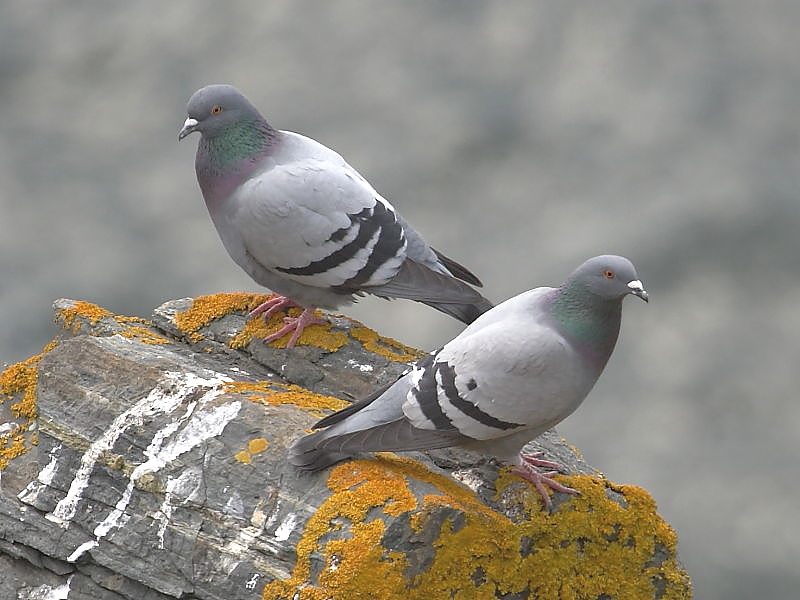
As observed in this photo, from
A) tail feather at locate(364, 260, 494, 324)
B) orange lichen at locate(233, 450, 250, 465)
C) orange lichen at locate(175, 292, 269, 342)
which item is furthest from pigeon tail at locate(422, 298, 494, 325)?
orange lichen at locate(233, 450, 250, 465)

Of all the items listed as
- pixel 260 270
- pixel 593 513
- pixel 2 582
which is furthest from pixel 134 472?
pixel 593 513

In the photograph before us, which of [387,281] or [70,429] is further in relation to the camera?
[387,281]

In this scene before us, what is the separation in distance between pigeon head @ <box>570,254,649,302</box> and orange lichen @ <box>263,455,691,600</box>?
3.81 ft

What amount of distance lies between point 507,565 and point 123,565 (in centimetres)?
204

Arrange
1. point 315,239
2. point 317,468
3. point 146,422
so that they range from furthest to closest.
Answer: point 315,239
point 146,422
point 317,468

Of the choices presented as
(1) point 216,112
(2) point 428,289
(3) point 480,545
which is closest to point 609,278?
(3) point 480,545

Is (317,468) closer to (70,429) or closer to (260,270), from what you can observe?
(70,429)

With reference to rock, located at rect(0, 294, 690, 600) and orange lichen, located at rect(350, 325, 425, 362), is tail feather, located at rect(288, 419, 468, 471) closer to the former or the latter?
rock, located at rect(0, 294, 690, 600)

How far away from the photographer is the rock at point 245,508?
613cm

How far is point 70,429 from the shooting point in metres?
6.98

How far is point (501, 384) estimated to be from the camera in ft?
20.7

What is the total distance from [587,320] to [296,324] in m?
2.35

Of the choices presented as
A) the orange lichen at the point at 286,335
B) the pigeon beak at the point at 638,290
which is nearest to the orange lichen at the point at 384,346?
the orange lichen at the point at 286,335

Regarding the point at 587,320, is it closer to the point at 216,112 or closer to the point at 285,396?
the point at 285,396
